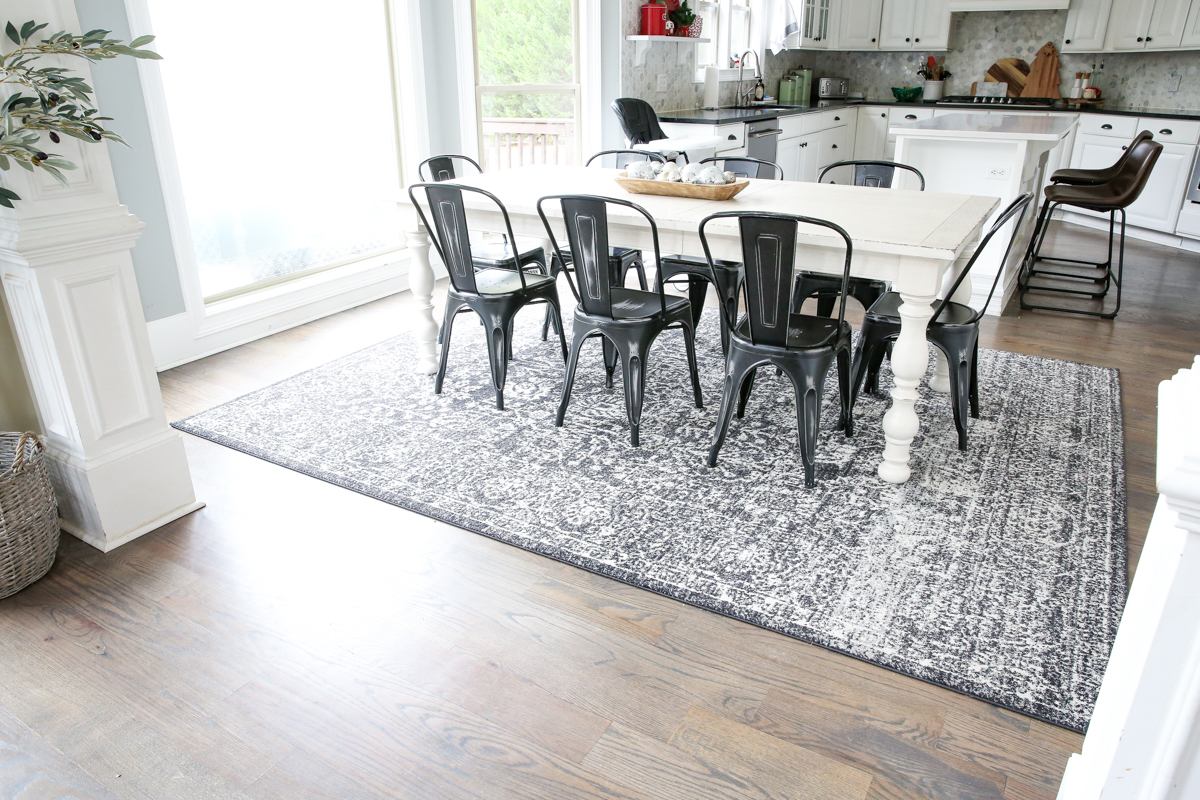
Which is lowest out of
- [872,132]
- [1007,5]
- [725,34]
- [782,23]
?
[872,132]

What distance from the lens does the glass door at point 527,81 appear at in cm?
469

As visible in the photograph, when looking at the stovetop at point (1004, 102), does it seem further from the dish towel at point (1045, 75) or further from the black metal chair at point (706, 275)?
the black metal chair at point (706, 275)

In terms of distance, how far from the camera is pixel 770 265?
221 cm

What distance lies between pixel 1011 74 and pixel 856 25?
1.48 m

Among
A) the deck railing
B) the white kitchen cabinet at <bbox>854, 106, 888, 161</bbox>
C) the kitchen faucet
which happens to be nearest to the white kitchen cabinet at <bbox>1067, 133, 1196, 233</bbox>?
the white kitchen cabinet at <bbox>854, 106, 888, 161</bbox>

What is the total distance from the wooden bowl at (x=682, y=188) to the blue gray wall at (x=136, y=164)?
1804 millimetres

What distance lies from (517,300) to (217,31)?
6.57 ft

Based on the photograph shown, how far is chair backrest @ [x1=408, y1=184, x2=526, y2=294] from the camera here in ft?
8.86

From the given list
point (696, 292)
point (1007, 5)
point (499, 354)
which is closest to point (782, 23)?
point (1007, 5)

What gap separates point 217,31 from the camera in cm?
349

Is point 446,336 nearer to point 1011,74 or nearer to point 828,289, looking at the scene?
point 828,289

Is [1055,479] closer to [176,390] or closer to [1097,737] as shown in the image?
[1097,737]

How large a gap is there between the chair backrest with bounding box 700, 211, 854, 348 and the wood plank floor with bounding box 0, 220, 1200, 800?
2.94 feet

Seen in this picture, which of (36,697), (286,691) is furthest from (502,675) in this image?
(36,697)
